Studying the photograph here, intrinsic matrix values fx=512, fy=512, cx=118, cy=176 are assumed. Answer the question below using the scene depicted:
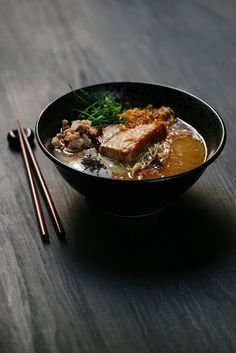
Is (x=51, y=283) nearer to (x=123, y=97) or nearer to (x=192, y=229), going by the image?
(x=192, y=229)

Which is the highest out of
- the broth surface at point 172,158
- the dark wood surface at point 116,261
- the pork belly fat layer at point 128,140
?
the pork belly fat layer at point 128,140

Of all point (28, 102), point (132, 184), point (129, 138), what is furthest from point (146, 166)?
point (28, 102)

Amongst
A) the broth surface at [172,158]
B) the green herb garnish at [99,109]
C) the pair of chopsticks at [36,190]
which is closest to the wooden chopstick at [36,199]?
the pair of chopsticks at [36,190]

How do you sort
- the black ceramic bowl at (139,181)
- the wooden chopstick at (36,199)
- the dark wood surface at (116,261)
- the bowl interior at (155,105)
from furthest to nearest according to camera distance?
the bowl interior at (155,105) → the wooden chopstick at (36,199) → the black ceramic bowl at (139,181) → the dark wood surface at (116,261)

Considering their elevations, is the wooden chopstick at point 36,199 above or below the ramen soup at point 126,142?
below

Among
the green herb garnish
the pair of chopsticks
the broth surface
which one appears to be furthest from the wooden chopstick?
the green herb garnish

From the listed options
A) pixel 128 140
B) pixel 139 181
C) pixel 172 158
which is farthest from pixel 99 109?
pixel 139 181

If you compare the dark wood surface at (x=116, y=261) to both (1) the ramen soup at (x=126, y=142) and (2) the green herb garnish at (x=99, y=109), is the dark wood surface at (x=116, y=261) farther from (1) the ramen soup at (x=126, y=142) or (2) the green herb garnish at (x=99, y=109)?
(2) the green herb garnish at (x=99, y=109)
